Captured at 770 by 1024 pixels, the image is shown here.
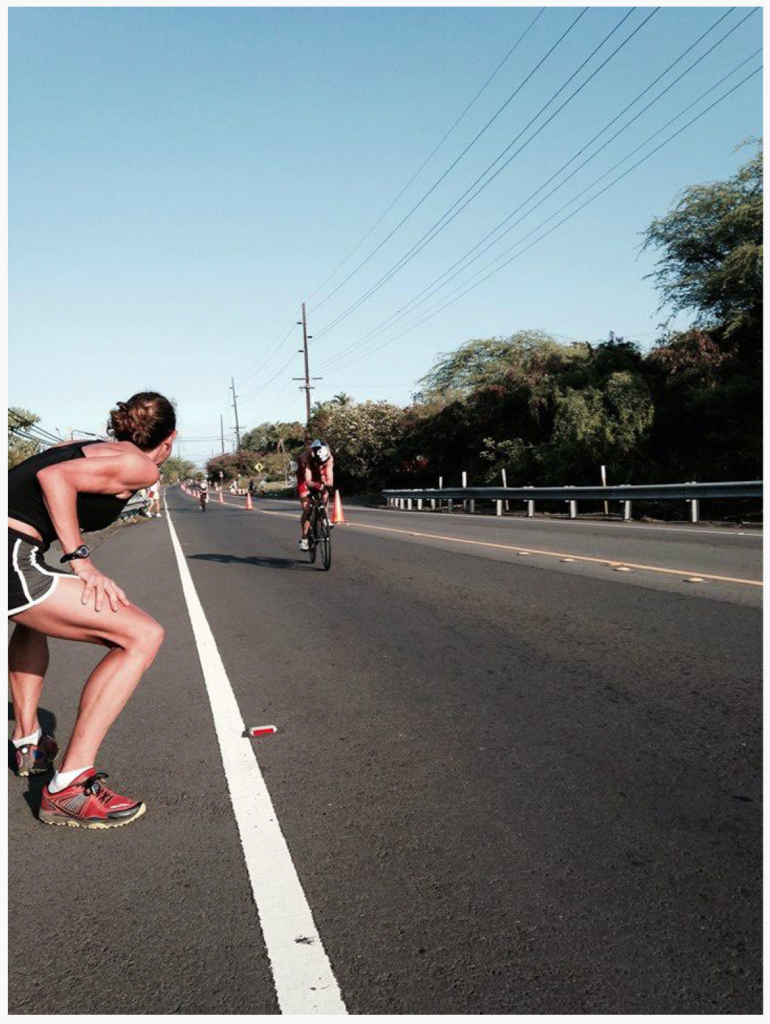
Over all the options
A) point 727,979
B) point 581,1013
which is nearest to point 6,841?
point 581,1013

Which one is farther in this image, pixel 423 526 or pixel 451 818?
pixel 423 526

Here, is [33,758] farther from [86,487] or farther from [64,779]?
[86,487]

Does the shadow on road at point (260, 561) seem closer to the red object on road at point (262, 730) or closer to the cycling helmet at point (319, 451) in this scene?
the cycling helmet at point (319, 451)

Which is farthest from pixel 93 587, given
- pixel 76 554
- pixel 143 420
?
pixel 143 420

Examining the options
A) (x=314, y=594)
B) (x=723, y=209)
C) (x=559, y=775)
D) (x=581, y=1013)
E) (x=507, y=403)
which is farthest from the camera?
(x=507, y=403)

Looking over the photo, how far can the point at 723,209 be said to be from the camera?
27797 millimetres

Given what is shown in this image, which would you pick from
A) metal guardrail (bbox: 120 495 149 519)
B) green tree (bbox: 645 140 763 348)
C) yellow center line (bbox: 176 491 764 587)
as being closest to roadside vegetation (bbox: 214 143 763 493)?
green tree (bbox: 645 140 763 348)

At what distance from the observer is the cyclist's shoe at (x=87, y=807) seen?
3.57 meters

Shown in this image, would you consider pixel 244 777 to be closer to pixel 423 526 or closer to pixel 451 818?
pixel 451 818

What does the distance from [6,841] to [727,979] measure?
2704 millimetres

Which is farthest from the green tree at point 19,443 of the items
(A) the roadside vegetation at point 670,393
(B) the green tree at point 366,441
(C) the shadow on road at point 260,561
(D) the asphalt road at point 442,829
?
(B) the green tree at point 366,441

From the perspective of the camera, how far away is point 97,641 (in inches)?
146

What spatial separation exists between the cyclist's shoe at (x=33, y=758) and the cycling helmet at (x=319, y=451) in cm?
833

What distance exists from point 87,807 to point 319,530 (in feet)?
30.8
